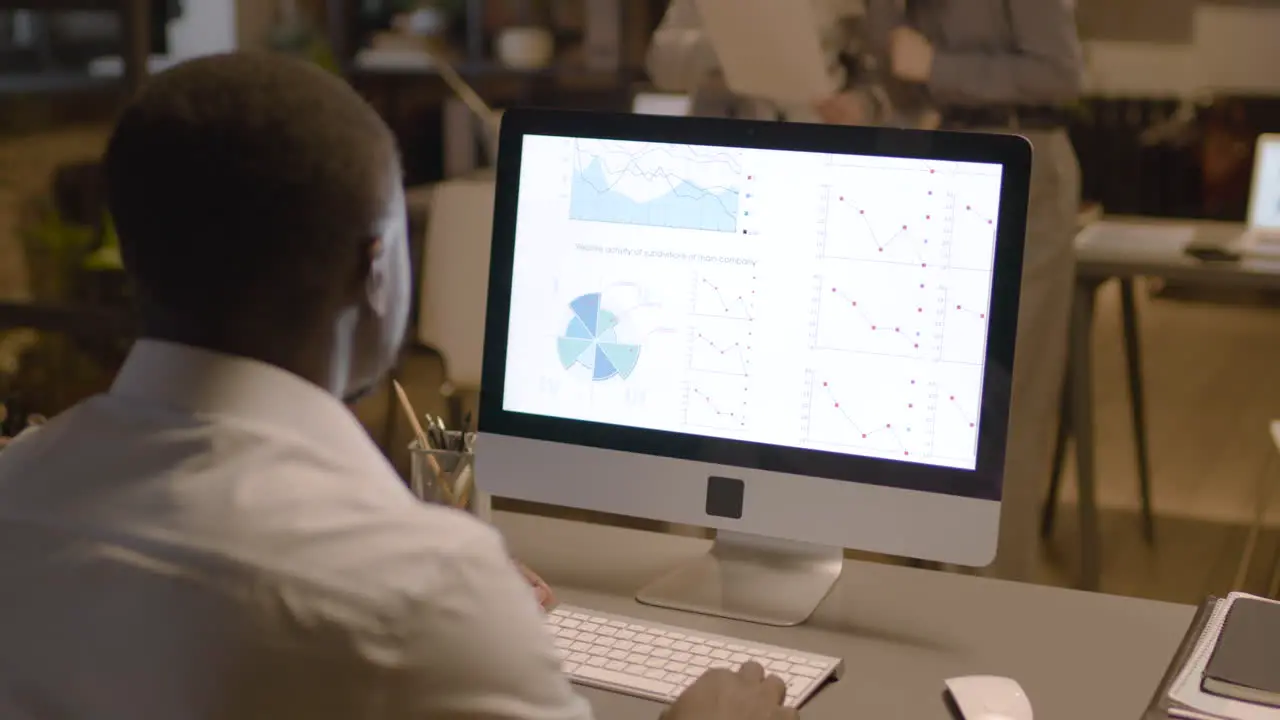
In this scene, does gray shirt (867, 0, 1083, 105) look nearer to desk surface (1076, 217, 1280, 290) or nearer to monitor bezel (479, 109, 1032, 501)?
desk surface (1076, 217, 1280, 290)

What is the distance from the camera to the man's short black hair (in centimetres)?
78

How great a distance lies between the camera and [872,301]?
135 centimetres

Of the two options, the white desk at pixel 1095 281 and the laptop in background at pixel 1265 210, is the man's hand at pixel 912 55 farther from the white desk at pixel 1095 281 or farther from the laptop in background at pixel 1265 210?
the laptop in background at pixel 1265 210

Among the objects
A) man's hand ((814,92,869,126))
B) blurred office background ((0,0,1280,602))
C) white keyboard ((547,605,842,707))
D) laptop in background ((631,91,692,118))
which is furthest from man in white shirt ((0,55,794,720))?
laptop in background ((631,91,692,118))

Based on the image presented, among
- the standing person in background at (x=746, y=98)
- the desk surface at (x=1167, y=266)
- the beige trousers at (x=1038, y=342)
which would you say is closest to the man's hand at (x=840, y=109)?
the standing person in background at (x=746, y=98)

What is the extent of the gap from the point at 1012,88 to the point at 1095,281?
83cm

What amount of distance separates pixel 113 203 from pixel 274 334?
0.12m

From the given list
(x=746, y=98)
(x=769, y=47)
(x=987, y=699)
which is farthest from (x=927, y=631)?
(x=746, y=98)

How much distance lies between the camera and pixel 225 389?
811 millimetres

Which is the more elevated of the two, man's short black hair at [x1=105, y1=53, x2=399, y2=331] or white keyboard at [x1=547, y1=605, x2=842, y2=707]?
man's short black hair at [x1=105, y1=53, x2=399, y2=331]

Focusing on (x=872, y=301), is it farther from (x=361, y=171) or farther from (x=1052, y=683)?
(x=361, y=171)

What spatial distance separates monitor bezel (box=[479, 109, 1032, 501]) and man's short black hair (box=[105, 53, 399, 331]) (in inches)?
24.3

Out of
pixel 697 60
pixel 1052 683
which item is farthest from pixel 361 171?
pixel 697 60

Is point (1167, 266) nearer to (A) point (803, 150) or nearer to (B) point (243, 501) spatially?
(A) point (803, 150)
